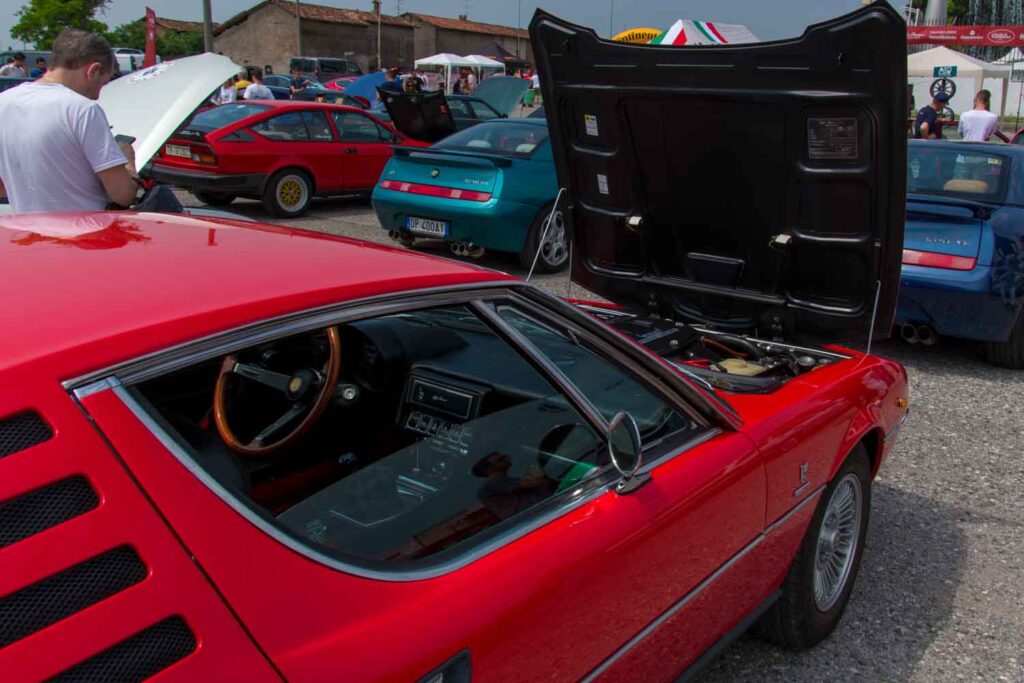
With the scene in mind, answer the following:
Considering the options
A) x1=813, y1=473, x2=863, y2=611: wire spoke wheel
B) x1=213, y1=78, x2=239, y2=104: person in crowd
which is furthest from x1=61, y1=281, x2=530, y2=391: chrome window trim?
x1=213, y1=78, x2=239, y2=104: person in crowd

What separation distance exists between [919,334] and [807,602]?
3.59m

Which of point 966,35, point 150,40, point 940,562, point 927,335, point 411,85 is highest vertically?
point 966,35

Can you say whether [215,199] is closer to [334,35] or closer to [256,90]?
[256,90]

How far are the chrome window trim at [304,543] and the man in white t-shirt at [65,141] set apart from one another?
9.34ft

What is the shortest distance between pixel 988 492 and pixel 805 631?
1799 millimetres

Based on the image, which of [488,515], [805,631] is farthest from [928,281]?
[488,515]

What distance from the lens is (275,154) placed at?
34.6 ft

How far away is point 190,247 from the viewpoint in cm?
172

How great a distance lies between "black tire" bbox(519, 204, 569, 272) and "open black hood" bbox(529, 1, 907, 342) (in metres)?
3.75

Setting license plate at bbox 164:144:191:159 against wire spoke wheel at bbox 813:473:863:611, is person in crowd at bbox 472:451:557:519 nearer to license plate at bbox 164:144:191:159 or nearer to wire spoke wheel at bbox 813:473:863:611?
wire spoke wheel at bbox 813:473:863:611

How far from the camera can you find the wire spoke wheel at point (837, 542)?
9.36ft

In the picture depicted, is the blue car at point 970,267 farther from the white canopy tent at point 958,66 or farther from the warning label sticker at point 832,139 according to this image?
the white canopy tent at point 958,66

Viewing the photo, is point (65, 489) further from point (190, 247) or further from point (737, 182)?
point (737, 182)

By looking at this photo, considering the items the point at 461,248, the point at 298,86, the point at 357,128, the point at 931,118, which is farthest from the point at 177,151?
the point at 298,86
